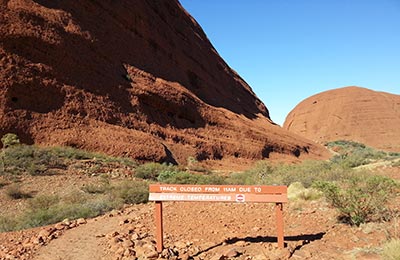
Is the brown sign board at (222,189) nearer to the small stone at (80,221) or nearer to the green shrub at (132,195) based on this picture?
the small stone at (80,221)

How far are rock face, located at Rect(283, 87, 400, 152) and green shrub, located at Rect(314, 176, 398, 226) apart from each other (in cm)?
6548

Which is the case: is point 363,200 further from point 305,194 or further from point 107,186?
point 107,186

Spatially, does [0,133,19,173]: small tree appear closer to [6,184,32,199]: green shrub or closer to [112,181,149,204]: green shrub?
[6,184,32,199]: green shrub

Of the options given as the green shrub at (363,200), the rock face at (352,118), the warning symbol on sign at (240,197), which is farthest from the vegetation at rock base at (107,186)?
the rock face at (352,118)

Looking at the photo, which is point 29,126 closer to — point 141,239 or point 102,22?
point 102,22

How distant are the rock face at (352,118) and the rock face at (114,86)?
39179mm

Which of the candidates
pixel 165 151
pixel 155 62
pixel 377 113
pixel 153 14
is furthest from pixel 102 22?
pixel 377 113

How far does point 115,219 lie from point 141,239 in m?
1.71

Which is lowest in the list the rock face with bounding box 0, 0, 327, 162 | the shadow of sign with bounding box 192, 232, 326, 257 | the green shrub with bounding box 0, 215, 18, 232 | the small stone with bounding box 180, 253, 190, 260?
the green shrub with bounding box 0, 215, 18, 232

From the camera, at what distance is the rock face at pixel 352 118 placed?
70750 mm

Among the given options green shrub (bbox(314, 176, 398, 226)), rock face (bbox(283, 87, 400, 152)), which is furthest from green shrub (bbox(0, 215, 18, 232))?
rock face (bbox(283, 87, 400, 152))

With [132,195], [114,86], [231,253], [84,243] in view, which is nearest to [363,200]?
[231,253]

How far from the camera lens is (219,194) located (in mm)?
5426

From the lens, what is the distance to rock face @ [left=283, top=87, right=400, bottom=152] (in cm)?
7075
